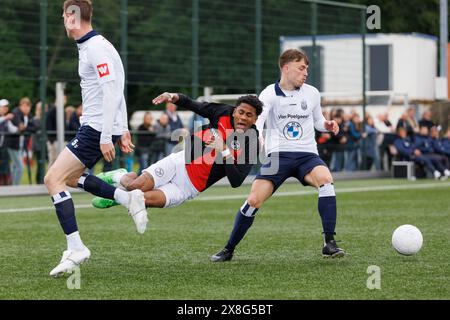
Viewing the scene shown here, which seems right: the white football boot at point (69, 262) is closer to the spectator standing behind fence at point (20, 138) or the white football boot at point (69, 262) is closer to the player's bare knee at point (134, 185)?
the player's bare knee at point (134, 185)

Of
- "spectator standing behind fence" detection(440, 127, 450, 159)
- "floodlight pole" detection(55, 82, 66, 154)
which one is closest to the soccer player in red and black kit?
"floodlight pole" detection(55, 82, 66, 154)

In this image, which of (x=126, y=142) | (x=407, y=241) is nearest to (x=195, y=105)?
(x=126, y=142)

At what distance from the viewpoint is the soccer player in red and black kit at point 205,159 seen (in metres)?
9.30

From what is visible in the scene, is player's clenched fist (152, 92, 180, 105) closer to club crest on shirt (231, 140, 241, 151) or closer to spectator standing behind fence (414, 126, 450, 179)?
club crest on shirt (231, 140, 241, 151)

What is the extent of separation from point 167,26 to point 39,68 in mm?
3788

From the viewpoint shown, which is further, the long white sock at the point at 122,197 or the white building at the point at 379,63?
the white building at the point at 379,63

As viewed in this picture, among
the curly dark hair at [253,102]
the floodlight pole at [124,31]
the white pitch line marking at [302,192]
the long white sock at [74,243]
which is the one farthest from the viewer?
the floodlight pole at [124,31]

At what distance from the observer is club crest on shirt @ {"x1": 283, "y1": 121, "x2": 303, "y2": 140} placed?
986 centimetres

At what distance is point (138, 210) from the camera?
8633 mm

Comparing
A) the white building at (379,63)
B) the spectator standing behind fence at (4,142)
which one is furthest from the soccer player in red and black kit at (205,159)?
the white building at (379,63)

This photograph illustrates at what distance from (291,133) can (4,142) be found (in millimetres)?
11546

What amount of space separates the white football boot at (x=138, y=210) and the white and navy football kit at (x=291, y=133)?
60.7 inches
